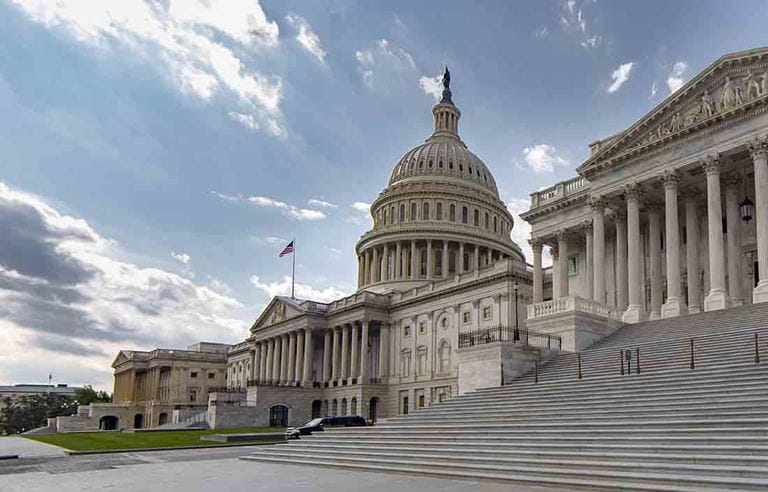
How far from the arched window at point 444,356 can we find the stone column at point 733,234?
39.9 meters

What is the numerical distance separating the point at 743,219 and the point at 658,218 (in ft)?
20.5

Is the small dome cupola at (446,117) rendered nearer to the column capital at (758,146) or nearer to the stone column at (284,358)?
the stone column at (284,358)

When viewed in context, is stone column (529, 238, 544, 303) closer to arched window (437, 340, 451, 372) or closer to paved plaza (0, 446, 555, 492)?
arched window (437, 340, 451, 372)

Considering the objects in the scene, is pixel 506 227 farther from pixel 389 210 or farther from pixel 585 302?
pixel 585 302

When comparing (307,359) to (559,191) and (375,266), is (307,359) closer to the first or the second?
(375,266)

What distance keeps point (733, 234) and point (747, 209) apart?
2711 millimetres

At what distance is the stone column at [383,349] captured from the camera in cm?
8612

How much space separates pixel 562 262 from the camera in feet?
171

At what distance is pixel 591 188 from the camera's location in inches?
1822

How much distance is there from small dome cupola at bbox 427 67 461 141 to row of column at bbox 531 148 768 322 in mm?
81825

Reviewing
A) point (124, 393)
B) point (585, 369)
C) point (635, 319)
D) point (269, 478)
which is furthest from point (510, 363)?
point (124, 393)

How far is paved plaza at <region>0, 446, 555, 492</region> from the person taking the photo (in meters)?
18.9

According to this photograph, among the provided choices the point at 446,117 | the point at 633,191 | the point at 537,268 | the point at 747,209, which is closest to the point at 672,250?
the point at 747,209

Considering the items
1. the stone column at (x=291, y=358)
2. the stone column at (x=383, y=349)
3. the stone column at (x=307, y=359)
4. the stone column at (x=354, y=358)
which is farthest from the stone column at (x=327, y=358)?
the stone column at (x=383, y=349)
